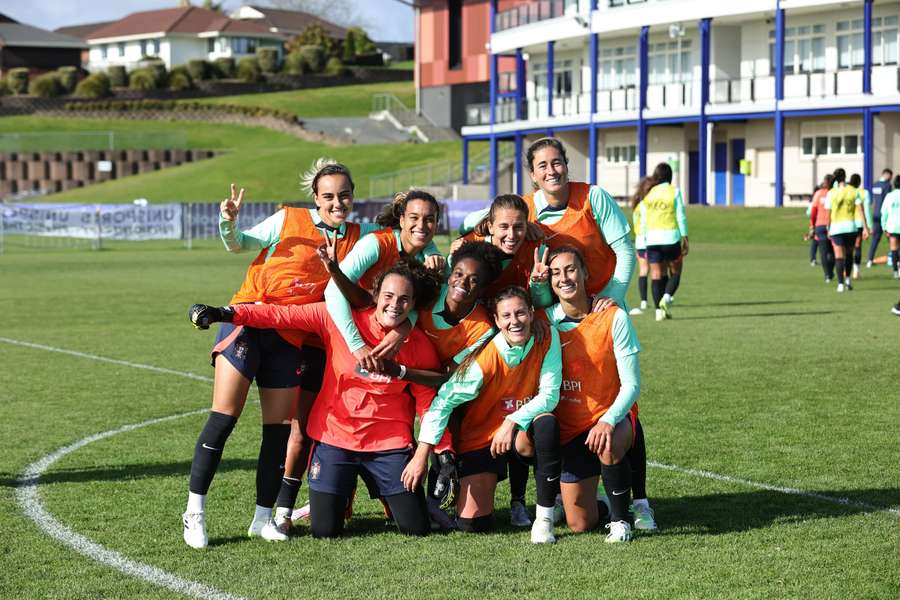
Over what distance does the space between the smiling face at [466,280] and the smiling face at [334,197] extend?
0.67 metres

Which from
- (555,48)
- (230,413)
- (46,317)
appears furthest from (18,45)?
(230,413)

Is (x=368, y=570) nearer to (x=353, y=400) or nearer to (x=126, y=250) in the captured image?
(x=353, y=400)

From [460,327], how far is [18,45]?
11820cm

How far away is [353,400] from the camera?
23.6 feet

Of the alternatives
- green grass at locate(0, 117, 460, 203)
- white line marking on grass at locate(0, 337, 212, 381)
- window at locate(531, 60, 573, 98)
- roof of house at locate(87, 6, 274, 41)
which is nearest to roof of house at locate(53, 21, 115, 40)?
roof of house at locate(87, 6, 274, 41)

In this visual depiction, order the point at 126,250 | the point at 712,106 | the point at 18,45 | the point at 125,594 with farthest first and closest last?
the point at 18,45 < the point at 712,106 < the point at 126,250 < the point at 125,594

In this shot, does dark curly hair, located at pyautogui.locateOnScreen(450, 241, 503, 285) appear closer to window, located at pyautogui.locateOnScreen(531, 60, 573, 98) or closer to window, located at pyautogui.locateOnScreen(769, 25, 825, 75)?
window, located at pyautogui.locateOnScreen(769, 25, 825, 75)

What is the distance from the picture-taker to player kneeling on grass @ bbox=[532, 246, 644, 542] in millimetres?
6973

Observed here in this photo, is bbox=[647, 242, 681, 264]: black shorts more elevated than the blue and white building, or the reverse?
the blue and white building

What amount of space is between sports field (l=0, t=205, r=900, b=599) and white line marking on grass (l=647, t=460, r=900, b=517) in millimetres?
22

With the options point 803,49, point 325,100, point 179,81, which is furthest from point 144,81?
point 803,49

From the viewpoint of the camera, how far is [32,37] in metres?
119

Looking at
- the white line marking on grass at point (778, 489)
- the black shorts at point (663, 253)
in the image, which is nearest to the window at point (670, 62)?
the black shorts at point (663, 253)

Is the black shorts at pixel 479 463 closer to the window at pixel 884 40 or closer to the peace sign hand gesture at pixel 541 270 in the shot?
the peace sign hand gesture at pixel 541 270
